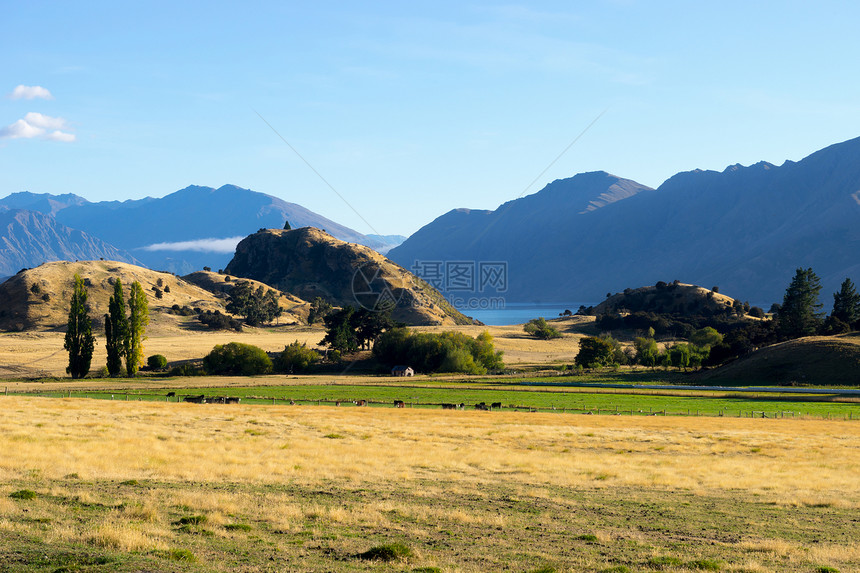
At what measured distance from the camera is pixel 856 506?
26422mm

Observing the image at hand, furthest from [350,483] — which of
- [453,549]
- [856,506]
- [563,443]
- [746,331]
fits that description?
[746,331]

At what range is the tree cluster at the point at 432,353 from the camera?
131 metres

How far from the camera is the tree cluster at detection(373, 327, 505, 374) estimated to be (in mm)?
131250

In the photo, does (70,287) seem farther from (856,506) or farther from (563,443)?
(856,506)

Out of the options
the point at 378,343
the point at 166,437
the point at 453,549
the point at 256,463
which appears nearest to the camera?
the point at 453,549

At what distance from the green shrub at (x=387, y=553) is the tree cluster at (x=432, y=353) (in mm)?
113998

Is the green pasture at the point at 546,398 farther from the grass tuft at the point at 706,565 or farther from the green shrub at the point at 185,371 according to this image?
the grass tuft at the point at 706,565

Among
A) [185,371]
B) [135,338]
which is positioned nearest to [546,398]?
[185,371]

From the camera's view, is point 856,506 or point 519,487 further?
point 519,487

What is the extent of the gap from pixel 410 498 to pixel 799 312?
14520cm

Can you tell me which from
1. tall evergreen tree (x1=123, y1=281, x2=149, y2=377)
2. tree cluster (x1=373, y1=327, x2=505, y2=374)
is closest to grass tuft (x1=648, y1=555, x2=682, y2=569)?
tall evergreen tree (x1=123, y1=281, x2=149, y2=377)

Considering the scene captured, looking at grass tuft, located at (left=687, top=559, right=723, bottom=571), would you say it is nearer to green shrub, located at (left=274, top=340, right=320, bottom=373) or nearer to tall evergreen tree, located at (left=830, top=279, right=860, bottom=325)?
green shrub, located at (left=274, top=340, right=320, bottom=373)

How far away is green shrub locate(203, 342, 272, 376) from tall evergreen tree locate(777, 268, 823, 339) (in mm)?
104078

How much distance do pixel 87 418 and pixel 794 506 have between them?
1704 inches
